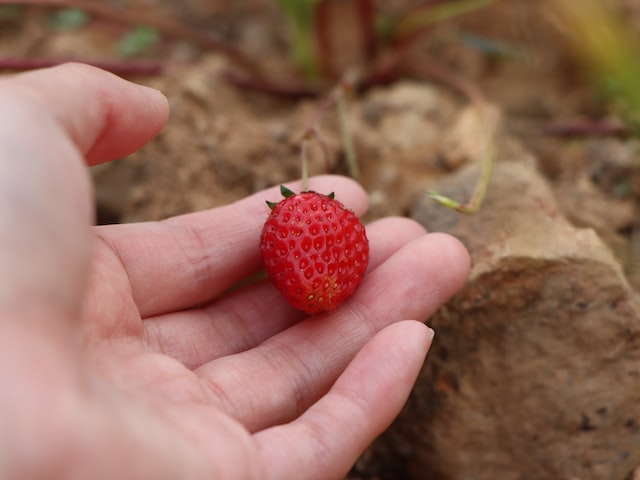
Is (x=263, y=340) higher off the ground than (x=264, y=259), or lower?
lower

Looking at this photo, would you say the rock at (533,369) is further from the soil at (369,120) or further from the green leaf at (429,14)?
the green leaf at (429,14)

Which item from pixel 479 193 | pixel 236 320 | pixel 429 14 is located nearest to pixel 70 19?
pixel 429 14

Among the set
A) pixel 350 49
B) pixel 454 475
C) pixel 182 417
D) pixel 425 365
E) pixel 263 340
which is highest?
pixel 350 49

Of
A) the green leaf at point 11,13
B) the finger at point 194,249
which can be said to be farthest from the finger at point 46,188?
the green leaf at point 11,13

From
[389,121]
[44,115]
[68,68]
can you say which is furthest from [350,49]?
[44,115]

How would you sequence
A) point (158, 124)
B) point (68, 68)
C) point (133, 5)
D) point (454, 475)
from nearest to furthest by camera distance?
point (68, 68), point (158, 124), point (454, 475), point (133, 5)

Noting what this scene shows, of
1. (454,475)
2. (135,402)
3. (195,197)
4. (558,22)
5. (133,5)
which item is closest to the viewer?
(135,402)

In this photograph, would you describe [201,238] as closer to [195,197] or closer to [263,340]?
[263,340]

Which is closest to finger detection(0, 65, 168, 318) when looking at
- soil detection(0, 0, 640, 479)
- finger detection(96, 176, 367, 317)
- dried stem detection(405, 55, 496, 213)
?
finger detection(96, 176, 367, 317)

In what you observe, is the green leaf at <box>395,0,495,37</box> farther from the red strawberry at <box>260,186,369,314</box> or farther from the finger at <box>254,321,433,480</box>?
the finger at <box>254,321,433,480</box>
